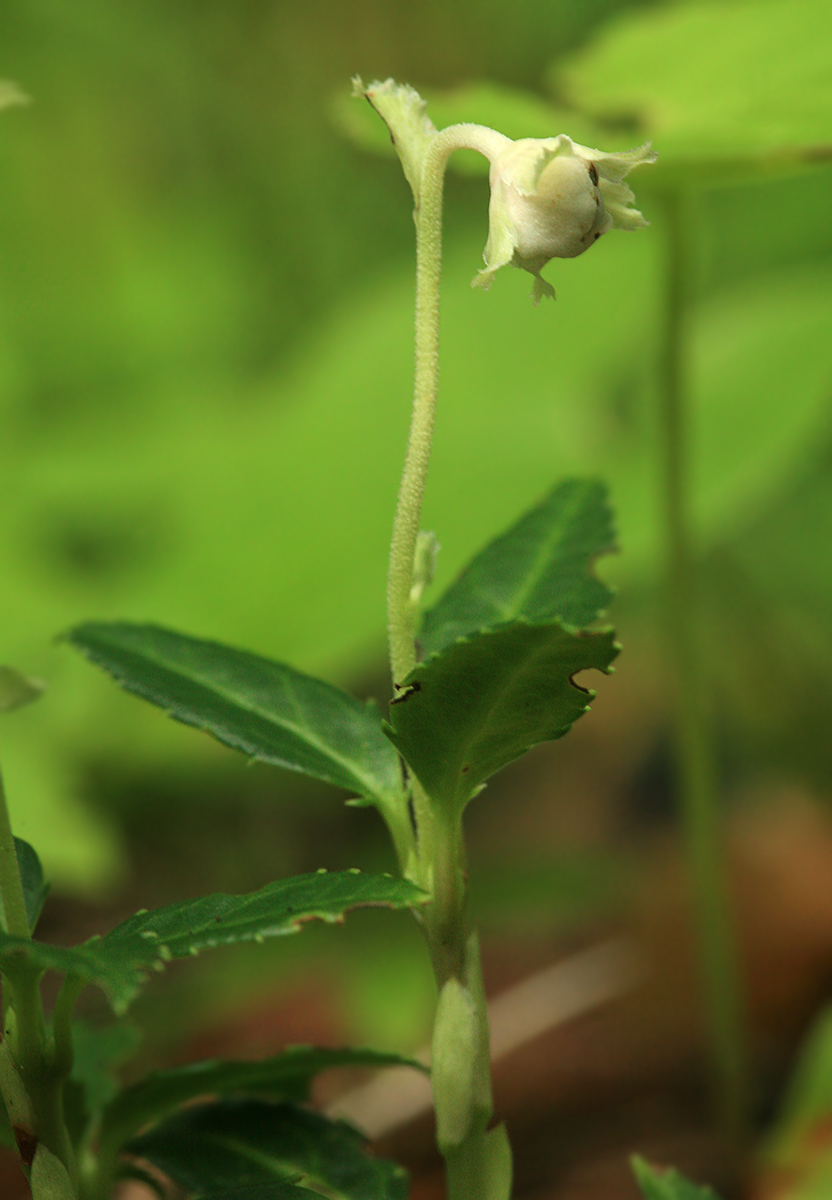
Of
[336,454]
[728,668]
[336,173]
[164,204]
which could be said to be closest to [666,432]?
[336,454]

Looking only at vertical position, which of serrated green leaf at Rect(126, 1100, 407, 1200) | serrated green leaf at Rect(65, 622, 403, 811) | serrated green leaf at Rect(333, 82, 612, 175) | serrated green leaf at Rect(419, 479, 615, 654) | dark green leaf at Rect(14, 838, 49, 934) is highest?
serrated green leaf at Rect(333, 82, 612, 175)

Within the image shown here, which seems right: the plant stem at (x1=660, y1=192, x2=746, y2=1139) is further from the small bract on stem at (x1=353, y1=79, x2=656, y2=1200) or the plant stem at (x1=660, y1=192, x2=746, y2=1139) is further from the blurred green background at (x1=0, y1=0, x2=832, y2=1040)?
the small bract on stem at (x1=353, y1=79, x2=656, y2=1200)

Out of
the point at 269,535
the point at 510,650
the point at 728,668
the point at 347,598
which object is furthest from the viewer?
the point at 728,668

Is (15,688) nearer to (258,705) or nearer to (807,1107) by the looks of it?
(258,705)

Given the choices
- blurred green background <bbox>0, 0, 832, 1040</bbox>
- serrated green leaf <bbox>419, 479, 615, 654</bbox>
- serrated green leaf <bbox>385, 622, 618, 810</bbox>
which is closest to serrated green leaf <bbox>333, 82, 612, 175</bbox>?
blurred green background <bbox>0, 0, 832, 1040</bbox>

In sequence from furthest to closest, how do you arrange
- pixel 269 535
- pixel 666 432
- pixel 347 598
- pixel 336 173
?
pixel 336 173, pixel 269 535, pixel 347 598, pixel 666 432

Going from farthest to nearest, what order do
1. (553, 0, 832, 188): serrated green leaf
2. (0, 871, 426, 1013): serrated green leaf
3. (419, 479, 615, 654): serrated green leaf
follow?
1. (553, 0, 832, 188): serrated green leaf
2. (419, 479, 615, 654): serrated green leaf
3. (0, 871, 426, 1013): serrated green leaf

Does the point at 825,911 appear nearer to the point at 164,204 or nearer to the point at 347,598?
the point at 347,598
